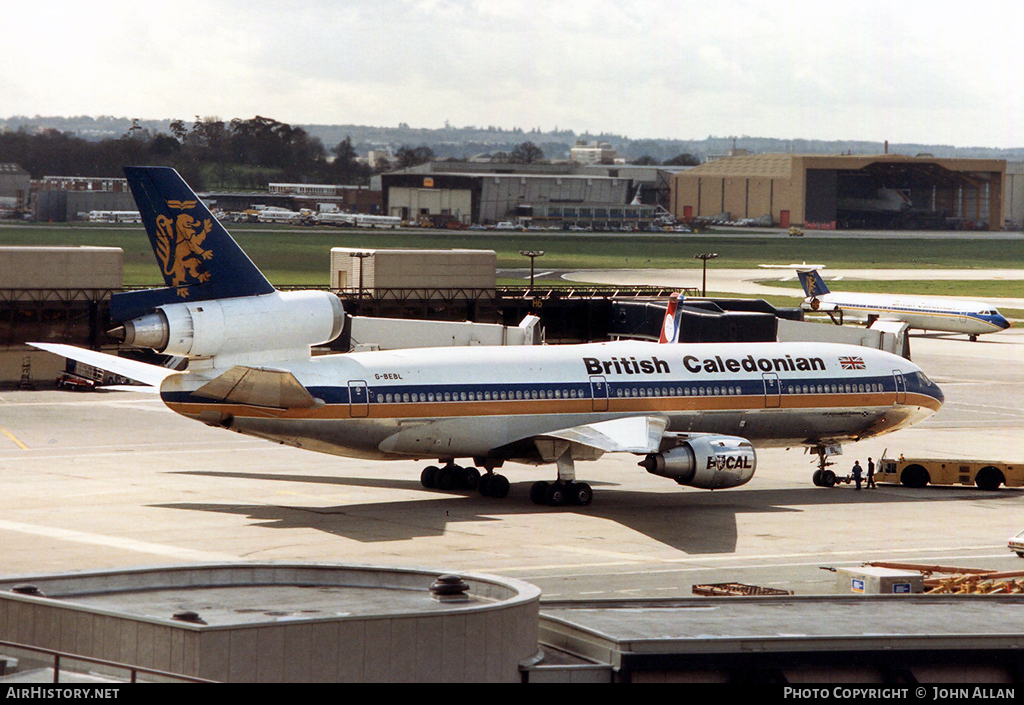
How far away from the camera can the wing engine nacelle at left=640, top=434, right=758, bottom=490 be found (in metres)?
48.7

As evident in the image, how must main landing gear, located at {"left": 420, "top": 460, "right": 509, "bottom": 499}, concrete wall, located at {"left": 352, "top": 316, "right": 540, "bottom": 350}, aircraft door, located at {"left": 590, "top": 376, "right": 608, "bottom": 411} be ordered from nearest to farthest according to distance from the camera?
aircraft door, located at {"left": 590, "top": 376, "right": 608, "bottom": 411}, main landing gear, located at {"left": 420, "top": 460, "right": 509, "bottom": 499}, concrete wall, located at {"left": 352, "top": 316, "right": 540, "bottom": 350}

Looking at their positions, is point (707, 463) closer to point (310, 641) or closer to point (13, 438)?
point (310, 641)

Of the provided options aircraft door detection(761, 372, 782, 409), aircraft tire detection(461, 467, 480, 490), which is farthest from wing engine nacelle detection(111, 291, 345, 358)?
aircraft door detection(761, 372, 782, 409)

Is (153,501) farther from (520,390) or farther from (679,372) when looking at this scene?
(679,372)

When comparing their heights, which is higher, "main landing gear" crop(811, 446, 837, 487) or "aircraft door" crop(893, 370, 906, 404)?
"aircraft door" crop(893, 370, 906, 404)

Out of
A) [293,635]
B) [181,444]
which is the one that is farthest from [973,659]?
[181,444]

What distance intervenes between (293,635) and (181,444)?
1775 inches

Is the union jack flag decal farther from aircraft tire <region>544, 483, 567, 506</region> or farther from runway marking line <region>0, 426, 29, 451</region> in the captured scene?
runway marking line <region>0, 426, 29, 451</region>

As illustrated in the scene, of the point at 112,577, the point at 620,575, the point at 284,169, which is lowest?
the point at 620,575

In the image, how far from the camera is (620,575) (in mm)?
40000

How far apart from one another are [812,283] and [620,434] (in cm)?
8130

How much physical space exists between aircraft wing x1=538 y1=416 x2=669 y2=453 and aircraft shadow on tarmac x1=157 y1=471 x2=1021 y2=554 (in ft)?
8.03

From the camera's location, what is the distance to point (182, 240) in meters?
Answer: 45.0

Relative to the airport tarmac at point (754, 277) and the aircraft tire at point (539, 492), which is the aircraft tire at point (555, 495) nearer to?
the aircraft tire at point (539, 492)
